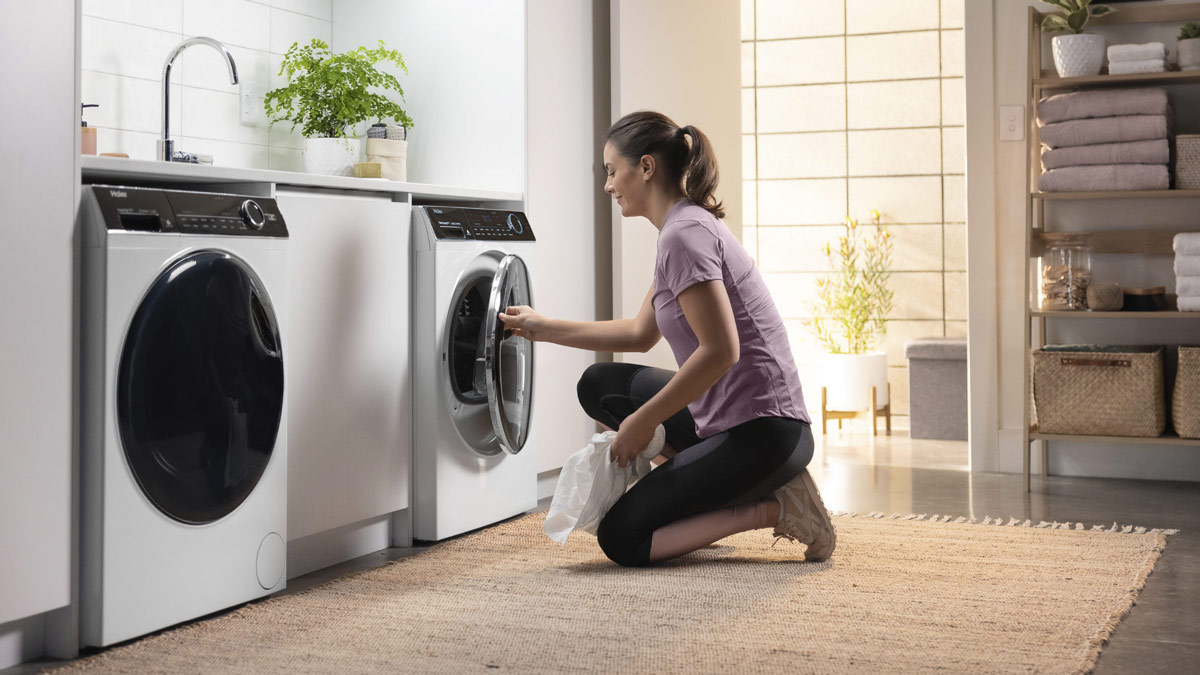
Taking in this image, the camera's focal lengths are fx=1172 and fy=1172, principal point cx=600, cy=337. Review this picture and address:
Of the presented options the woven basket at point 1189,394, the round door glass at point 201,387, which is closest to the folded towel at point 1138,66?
the woven basket at point 1189,394

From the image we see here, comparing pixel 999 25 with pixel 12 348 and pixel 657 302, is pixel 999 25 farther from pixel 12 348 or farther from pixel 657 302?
pixel 12 348

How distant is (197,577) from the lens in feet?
7.09

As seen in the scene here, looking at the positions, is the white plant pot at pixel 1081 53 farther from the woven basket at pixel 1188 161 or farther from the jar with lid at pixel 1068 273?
the jar with lid at pixel 1068 273

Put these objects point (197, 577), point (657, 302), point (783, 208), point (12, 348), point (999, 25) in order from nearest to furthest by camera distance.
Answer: point (12, 348) → point (197, 577) → point (657, 302) → point (999, 25) → point (783, 208)

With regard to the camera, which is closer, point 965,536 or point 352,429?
point 352,429

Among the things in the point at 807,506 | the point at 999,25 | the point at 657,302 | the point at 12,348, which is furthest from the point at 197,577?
the point at 999,25

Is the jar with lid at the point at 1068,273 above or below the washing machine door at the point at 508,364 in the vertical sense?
above

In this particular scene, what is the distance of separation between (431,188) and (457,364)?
45cm

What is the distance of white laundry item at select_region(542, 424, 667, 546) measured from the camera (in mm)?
2553

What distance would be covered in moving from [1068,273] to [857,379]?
5.26ft

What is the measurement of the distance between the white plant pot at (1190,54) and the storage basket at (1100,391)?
2.91 ft

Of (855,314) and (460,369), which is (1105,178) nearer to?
(855,314)

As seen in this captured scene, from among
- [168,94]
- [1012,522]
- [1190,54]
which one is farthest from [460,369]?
[1190,54]

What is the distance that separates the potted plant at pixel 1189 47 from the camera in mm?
3623
